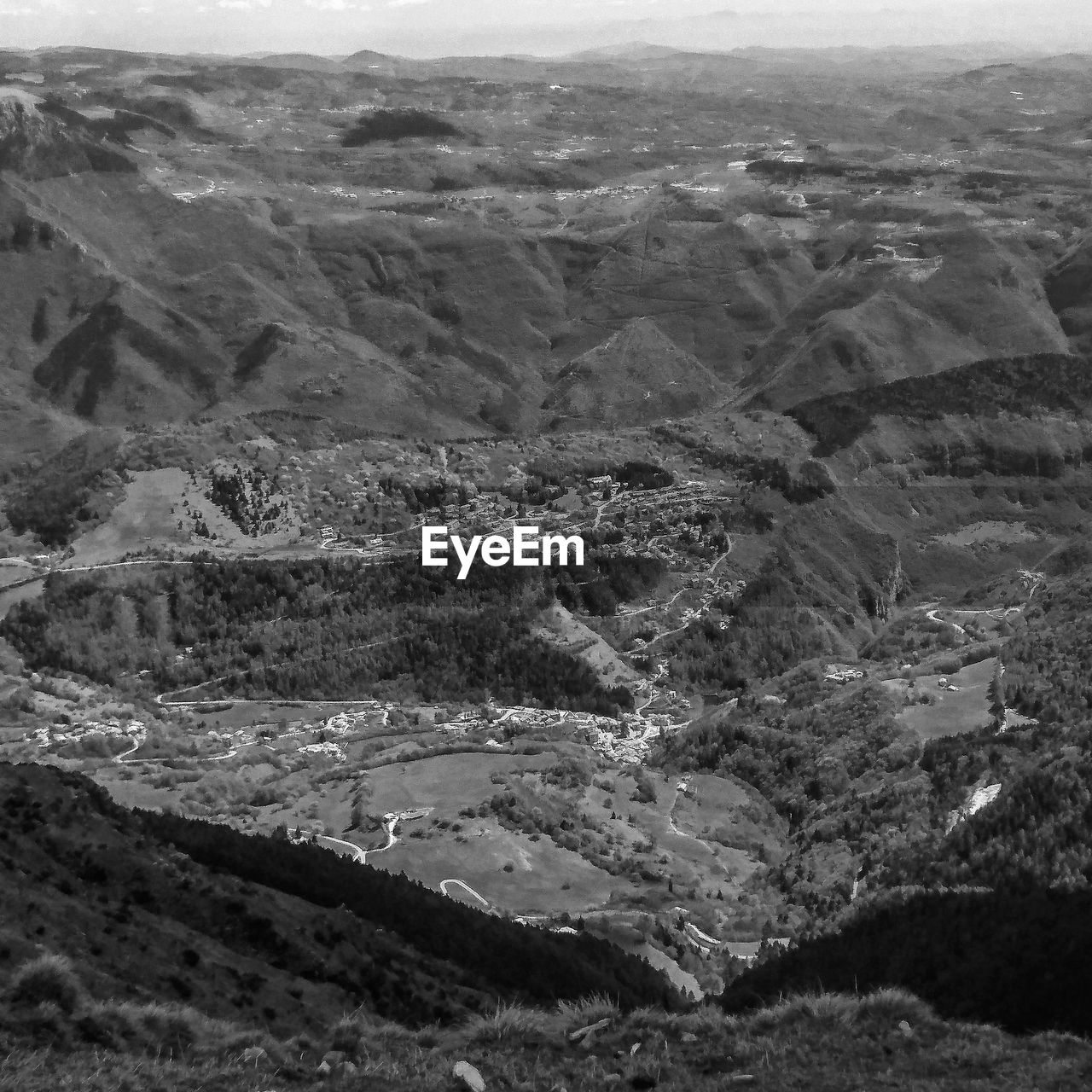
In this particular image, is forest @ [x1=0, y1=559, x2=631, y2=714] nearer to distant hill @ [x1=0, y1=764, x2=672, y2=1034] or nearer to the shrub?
distant hill @ [x1=0, y1=764, x2=672, y2=1034]

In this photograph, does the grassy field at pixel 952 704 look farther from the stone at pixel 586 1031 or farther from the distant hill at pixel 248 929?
the stone at pixel 586 1031

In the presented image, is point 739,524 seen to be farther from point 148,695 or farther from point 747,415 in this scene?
point 148,695

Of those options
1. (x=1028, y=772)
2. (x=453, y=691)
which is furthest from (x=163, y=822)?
(x=453, y=691)

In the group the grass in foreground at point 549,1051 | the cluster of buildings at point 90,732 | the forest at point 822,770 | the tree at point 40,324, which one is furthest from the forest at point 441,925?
the tree at point 40,324

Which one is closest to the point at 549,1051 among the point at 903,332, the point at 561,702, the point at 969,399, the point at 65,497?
the point at 561,702

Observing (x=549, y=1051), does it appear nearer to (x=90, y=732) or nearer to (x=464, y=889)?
(x=464, y=889)

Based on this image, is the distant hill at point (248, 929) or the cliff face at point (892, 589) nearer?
the distant hill at point (248, 929)

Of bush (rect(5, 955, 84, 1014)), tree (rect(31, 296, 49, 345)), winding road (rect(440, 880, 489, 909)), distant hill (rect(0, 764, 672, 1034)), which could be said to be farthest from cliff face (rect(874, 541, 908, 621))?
tree (rect(31, 296, 49, 345))
